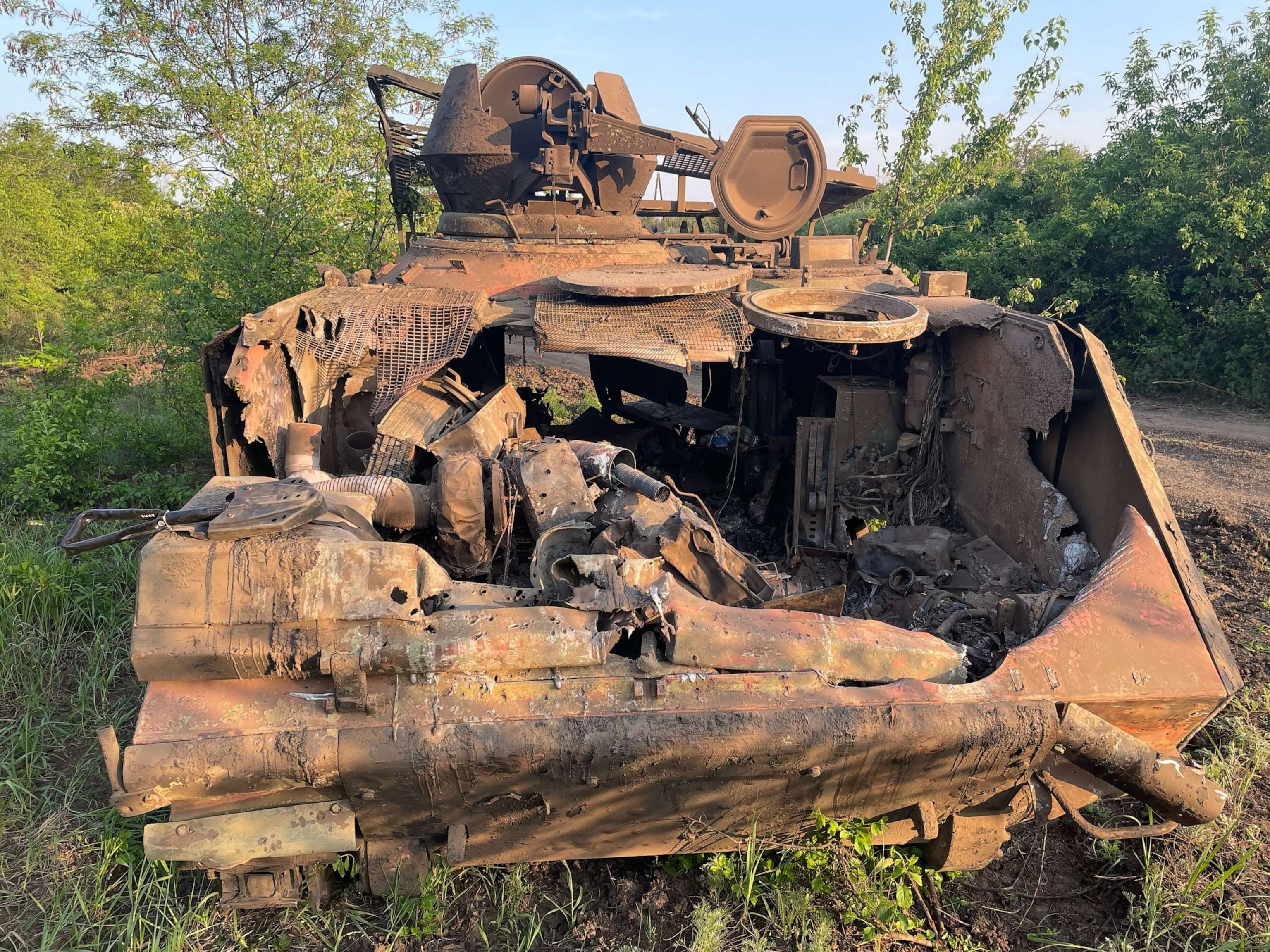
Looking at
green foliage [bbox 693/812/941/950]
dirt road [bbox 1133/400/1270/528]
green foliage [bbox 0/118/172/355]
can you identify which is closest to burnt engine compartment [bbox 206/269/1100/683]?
green foliage [bbox 693/812/941/950]

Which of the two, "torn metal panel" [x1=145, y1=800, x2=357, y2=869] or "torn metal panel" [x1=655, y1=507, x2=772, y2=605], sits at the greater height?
"torn metal panel" [x1=655, y1=507, x2=772, y2=605]

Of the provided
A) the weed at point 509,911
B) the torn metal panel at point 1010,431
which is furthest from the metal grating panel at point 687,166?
the weed at point 509,911

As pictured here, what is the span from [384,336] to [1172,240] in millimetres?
11724

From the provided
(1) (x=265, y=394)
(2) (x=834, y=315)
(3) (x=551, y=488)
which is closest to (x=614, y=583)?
(3) (x=551, y=488)

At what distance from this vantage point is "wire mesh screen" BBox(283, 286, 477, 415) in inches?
165

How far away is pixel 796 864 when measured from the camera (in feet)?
9.77

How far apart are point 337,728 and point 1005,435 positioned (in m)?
3.48

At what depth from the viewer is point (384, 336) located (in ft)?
14.3

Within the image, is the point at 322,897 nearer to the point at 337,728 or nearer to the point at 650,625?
the point at 337,728

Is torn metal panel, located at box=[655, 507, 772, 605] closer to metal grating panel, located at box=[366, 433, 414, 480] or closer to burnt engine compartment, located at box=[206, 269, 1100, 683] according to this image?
burnt engine compartment, located at box=[206, 269, 1100, 683]

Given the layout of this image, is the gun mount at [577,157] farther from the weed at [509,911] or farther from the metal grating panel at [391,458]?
the weed at [509,911]

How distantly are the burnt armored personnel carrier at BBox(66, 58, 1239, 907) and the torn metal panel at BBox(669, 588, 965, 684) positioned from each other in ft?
0.04

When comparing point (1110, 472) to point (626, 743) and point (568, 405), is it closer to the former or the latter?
point (626, 743)

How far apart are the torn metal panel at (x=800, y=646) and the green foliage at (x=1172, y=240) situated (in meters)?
8.80
